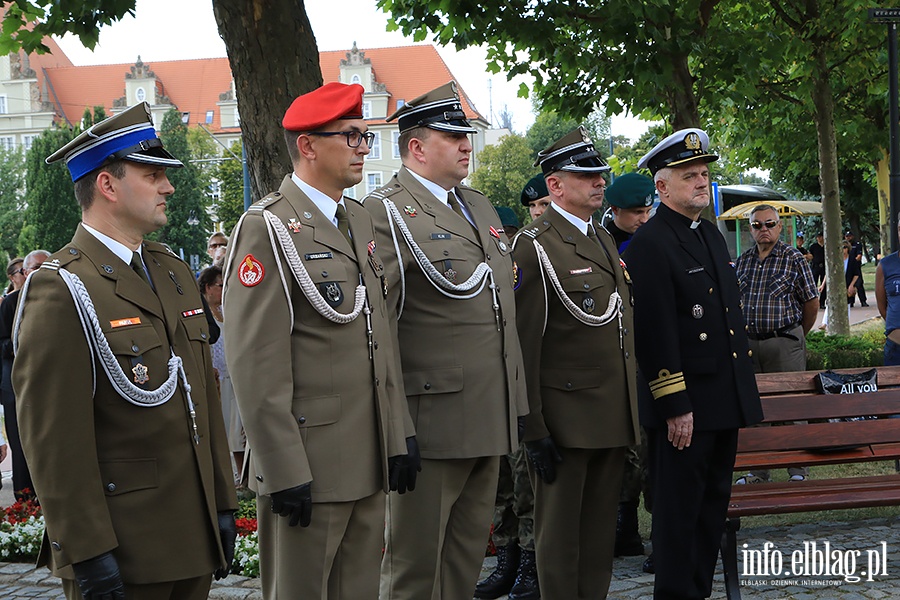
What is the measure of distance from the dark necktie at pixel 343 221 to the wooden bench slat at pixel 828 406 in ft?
10.1

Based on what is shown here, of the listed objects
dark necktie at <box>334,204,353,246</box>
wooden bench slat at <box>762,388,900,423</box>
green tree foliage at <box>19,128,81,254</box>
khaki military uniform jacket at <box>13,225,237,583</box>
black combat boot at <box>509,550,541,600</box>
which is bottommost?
black combat boot at <box>509,550,541,600</box>

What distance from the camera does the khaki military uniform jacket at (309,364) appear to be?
339 centimetres

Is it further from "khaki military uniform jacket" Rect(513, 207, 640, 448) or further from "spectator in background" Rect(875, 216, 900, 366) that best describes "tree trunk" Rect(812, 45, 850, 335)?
"khaki military uniform jacket" Rect(513, 207, 640, 448)

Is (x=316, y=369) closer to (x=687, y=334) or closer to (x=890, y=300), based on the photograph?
(x=687, y=334)

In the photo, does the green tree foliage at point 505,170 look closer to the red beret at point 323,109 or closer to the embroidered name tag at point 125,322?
the red beret at point 323,109

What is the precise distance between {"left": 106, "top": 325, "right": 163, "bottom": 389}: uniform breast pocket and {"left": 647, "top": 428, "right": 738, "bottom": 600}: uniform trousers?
8.16 feet

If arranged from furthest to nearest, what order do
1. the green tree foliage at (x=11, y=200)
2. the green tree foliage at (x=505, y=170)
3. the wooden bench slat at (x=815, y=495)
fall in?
the green tree foliage at (x=11, y=200), the green tree foliage at (x=505, y=170), the wooden bench slat at (x=815, y=495)

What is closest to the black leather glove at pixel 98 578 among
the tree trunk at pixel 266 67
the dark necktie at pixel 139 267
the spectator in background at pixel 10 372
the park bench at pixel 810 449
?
the dark necktie at pixel 139 267

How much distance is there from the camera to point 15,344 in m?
3.02

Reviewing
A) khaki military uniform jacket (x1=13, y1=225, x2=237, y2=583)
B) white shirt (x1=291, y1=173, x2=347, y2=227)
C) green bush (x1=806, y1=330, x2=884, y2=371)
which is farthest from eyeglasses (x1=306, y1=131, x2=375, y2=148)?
green bush (x1=806, y1=330, x2=884, y2=371)

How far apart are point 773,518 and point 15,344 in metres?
5.42

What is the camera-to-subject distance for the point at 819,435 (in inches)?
233

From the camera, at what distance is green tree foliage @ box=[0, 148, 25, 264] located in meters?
75.6

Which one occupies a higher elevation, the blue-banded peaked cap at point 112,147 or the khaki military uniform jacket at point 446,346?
the blue-banded peaked cap at point 112,147
